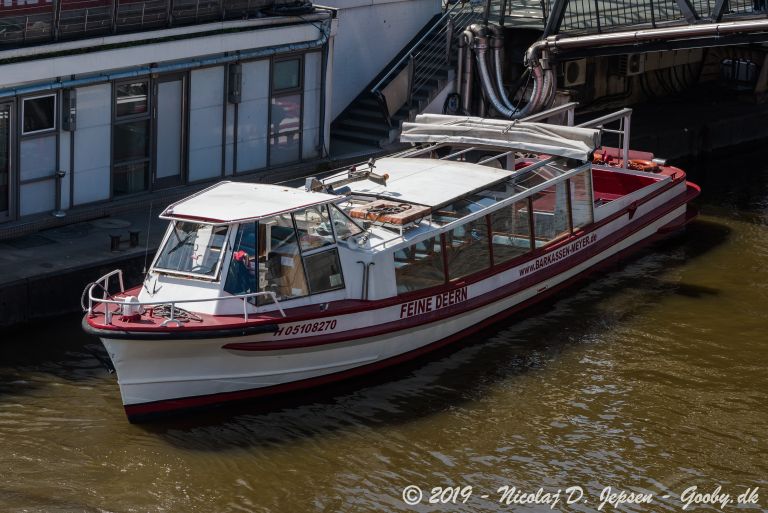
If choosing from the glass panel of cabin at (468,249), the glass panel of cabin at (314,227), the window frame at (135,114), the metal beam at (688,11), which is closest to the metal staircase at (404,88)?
the metal beam at (688,11)

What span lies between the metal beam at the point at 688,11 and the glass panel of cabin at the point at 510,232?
7.22 metres

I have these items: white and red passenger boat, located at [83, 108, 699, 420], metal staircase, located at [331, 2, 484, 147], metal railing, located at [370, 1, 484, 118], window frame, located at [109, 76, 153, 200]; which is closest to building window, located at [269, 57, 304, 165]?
metal staircase, located at [331, 2, 484, 147]

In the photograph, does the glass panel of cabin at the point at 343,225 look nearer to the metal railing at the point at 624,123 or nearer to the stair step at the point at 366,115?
the metal railing at the point at 624,123

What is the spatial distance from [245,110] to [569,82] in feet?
32.8

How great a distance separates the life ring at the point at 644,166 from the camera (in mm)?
24219

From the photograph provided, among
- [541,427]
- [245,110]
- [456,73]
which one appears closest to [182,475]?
[541,427]

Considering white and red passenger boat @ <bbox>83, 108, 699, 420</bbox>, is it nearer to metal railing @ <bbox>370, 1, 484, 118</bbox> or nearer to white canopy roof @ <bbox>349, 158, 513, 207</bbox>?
white canopy roof @ <bbox>349, 158, 513, 207</bbox>

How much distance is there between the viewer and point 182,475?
14.8 meters

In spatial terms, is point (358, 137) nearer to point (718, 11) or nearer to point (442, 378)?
point (718, 11)

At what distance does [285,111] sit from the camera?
25359mm

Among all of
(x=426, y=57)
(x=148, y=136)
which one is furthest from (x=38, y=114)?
(x=426, y=57)

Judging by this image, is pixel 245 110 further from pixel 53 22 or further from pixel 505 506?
pixel 505 506

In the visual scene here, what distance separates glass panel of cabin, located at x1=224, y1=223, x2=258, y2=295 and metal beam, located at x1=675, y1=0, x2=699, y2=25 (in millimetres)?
12141

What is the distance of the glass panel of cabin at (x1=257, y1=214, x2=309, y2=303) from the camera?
1630cm
